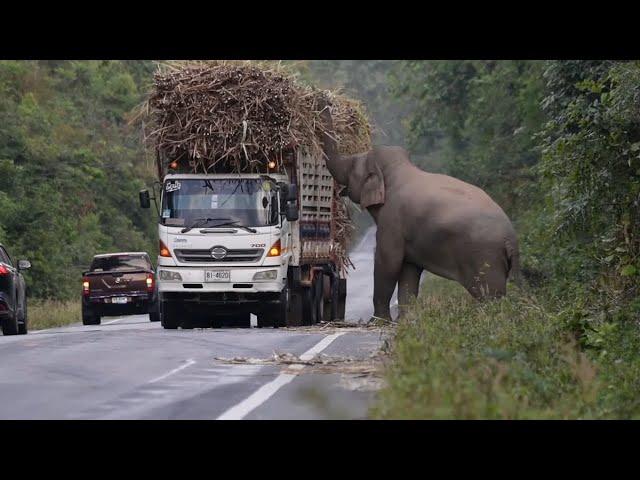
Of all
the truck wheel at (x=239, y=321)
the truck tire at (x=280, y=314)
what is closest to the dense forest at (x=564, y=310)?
the truck tire at (x=280, y=314)

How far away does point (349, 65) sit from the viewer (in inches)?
4870

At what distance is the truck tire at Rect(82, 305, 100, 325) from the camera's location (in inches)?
1348

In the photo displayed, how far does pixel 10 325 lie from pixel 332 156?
628 cm

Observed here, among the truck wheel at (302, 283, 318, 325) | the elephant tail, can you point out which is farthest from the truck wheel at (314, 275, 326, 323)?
the elephant tail

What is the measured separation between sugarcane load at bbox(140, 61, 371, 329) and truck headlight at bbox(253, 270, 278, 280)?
16 mm

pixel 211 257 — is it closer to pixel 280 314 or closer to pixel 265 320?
pixel 280 314

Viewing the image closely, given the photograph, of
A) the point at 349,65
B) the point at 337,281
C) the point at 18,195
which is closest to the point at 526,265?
the point at 337,281

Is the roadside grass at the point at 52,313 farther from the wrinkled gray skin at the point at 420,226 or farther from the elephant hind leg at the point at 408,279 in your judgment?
the elephant hind leg at the point at 408,279

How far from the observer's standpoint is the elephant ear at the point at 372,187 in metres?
26.0

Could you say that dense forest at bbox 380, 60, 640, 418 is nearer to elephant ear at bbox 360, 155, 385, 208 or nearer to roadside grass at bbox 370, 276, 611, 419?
roadside grass at bbox 370, 276, 611, 419

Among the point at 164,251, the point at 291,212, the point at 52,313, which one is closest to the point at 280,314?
the point at 291,212

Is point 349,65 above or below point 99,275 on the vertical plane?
above
